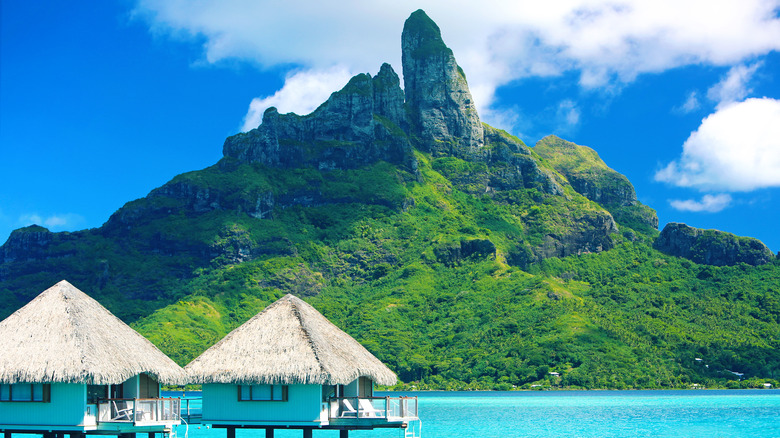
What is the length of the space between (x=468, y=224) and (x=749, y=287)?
48.6 m

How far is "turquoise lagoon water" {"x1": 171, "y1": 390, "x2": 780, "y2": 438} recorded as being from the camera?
180ft

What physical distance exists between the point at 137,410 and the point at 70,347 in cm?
290

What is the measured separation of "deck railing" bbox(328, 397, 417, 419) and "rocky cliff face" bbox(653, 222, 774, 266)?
132 meters

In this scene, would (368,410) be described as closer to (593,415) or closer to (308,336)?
Answer: (308,336)

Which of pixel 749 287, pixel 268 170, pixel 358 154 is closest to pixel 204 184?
pixel 268 170

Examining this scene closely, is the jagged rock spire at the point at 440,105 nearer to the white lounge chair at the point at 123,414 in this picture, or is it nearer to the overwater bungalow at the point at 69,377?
the overwater bungalow at the point at 69,377

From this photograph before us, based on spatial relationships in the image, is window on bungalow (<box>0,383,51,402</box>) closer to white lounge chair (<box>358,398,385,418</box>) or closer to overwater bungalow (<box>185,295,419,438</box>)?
overwater bungalow (<box>185,295,419,438</box>)

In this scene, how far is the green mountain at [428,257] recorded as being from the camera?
115 m

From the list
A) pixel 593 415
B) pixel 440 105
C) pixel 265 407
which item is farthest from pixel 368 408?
pixel 440 105

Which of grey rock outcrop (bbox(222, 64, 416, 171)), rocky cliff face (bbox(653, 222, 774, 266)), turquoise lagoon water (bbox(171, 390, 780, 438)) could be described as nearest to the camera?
turquoise lagoon water (bbox(171, 390, 780, 438))

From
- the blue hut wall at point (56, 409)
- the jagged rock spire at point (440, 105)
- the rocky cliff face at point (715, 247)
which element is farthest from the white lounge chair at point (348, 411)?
the jagged rock spire at point (440, 105)

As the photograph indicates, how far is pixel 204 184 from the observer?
159 meters

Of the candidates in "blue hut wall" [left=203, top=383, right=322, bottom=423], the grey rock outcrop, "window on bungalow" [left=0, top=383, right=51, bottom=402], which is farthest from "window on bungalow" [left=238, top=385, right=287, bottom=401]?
the grey rock outcrop

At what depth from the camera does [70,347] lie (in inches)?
1148
